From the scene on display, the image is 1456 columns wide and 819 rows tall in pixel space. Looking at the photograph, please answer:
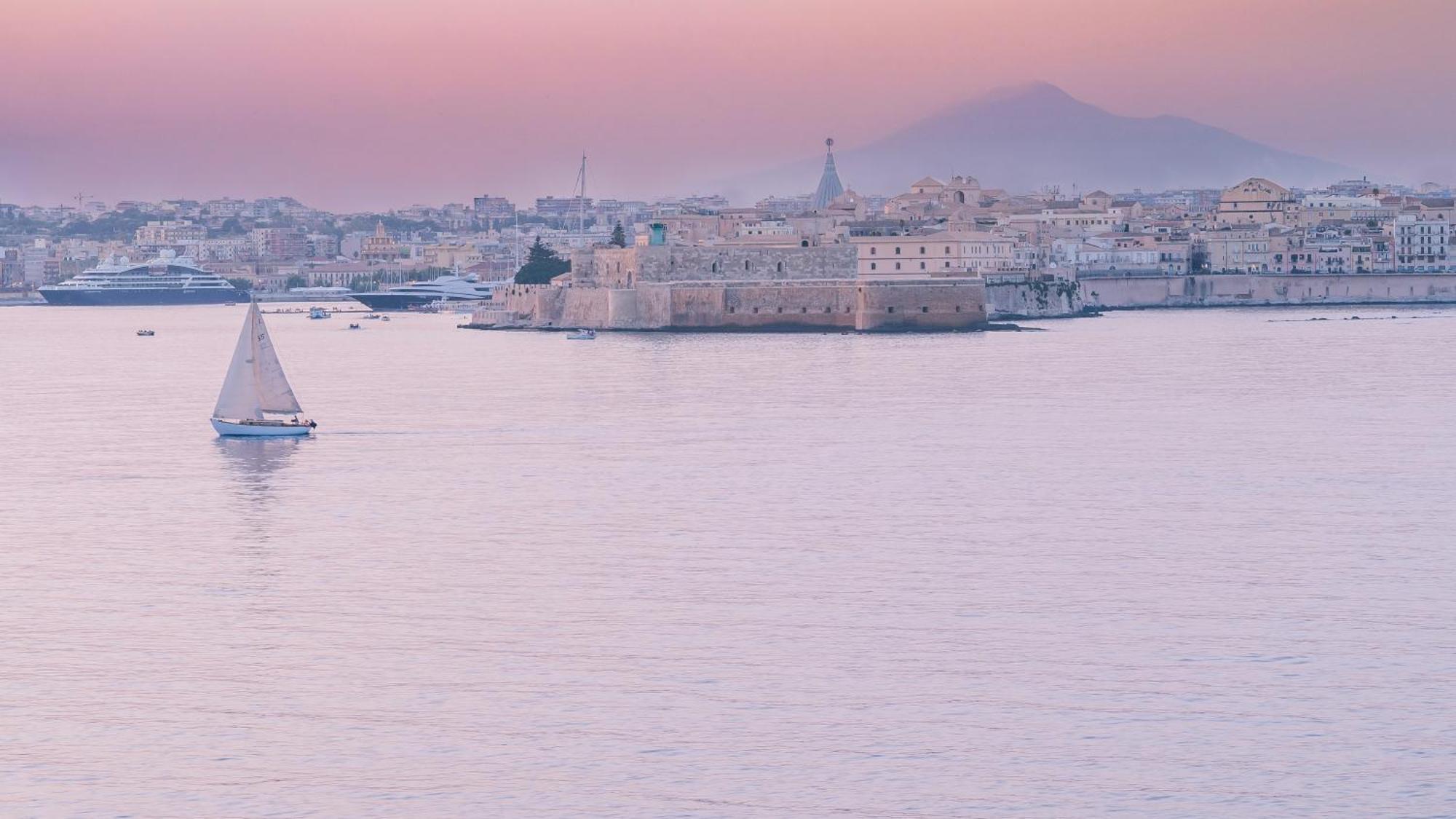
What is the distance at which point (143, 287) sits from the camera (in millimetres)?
92062

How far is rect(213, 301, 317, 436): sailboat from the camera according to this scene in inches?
830

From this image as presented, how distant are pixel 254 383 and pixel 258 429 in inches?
23.5

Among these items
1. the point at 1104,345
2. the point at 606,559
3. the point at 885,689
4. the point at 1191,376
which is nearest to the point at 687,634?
the point at 885,689

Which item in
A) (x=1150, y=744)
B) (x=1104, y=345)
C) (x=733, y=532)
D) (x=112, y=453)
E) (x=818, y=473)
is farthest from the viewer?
(x=1104, y=345)

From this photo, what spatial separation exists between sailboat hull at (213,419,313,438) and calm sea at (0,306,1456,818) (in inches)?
14.8

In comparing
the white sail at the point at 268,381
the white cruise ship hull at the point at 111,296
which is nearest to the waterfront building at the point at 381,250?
the white cruise ship hull at the point at 111,296

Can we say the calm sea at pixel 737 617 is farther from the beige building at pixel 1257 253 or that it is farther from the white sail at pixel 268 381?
the beige building at pixel 1257 253

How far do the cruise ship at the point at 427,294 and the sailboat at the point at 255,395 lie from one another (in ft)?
172

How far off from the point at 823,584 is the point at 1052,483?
504 centimetres

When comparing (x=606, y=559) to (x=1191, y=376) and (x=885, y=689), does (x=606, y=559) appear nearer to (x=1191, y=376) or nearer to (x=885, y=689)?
(x=885, y=689)

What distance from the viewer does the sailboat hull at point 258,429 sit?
826 inches

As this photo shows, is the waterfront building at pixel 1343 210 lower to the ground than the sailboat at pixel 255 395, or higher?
higher

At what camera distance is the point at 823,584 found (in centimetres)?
1172

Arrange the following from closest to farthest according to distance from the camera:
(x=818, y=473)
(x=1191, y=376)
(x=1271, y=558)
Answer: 1. (x=1271, y=558)
2. (x=818, y=473)
3. (x=1191, y=376)
